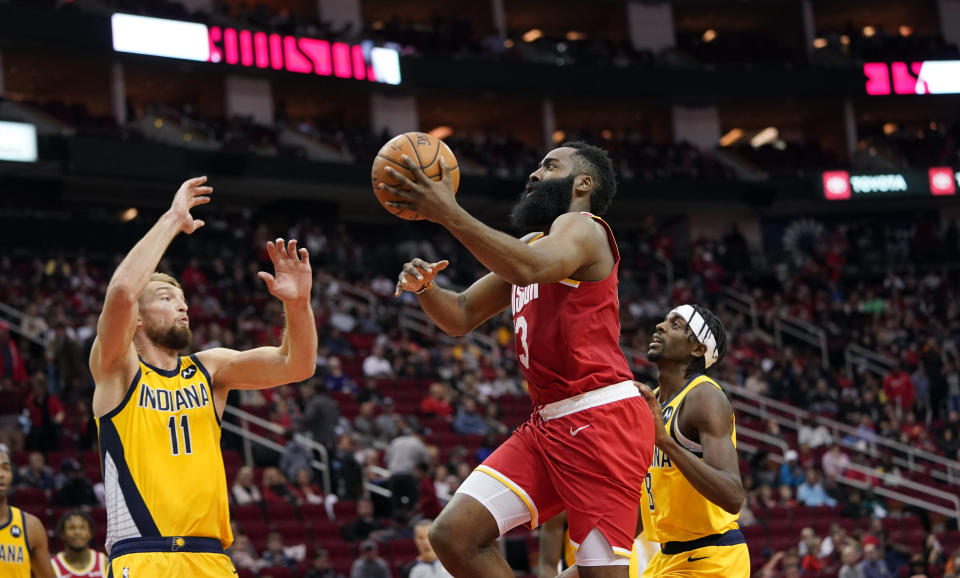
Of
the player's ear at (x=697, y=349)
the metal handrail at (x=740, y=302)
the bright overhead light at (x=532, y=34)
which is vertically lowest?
the player's ear at (x=697, y=349)

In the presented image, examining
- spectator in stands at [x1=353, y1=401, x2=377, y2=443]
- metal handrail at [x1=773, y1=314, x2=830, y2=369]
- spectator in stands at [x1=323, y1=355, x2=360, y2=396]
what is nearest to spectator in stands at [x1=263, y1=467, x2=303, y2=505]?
spectator in stands at [x1=353, y1=401, x2=377, y2=443]

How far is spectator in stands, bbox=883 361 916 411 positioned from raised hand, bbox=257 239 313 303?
20.4 metres

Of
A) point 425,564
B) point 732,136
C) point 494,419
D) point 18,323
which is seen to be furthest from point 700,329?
point 732,136

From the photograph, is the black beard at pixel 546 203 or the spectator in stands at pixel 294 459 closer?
the black beard at pixel 546 203

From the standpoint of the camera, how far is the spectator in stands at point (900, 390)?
933 inches

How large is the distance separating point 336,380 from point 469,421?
7.00 ft

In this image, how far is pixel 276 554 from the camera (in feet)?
40.6

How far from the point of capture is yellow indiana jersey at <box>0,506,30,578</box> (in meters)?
7.63

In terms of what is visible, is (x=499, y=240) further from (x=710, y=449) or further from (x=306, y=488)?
(x=306, y=488)

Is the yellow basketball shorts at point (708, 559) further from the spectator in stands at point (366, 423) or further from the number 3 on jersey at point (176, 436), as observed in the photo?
the spectator in stands at point (366, 423)

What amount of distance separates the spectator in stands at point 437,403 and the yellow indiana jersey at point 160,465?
12763 mm

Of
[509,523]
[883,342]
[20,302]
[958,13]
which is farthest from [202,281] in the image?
[958,13]

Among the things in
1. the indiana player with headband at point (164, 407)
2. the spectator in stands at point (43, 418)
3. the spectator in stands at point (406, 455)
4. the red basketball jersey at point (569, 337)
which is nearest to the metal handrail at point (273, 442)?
the spectator in stands at point (406, 455)

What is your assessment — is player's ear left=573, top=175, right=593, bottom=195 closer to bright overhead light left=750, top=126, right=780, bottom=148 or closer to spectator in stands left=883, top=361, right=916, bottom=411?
spectator in stands left=883, top=361, right=916, bottom=411
